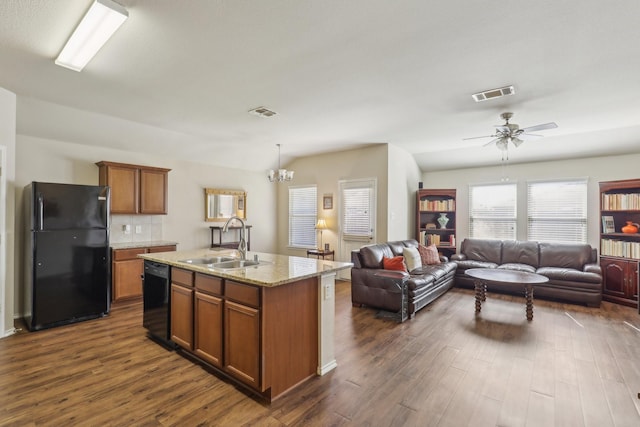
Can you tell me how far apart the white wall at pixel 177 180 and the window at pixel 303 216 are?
530mm

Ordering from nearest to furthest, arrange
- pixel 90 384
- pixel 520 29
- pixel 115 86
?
pixel 520 29 → pixel 90 384 → pixel 115 86

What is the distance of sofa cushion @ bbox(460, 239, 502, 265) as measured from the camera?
6.05 metres

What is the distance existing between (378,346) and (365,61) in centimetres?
275

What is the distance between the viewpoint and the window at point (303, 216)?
7137 millimetres

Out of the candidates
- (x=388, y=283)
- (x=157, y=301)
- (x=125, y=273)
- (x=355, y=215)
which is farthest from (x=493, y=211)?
(x=125, y=273)

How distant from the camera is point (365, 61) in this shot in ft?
8.80

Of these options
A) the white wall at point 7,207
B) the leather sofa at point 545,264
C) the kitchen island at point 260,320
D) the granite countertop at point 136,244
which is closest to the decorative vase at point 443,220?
the leather sofa at point 545,264

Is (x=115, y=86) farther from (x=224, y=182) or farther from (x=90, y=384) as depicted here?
(x=224, y=182)

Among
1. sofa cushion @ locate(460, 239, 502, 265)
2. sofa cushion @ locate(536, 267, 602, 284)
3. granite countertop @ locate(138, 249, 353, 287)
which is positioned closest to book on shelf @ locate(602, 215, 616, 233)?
sofa cushion @ locate(536, 267, 602, 284)

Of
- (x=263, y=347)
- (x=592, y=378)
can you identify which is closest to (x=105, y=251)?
(x=263, y=347)

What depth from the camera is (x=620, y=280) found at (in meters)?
4.83

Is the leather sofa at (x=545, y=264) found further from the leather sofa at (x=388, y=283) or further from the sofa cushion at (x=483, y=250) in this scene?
the leather sofa at (x=388, y=283)

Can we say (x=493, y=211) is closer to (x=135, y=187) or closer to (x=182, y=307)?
(x=182, y=307)

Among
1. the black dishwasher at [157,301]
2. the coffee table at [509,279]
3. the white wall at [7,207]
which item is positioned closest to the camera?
the black dishwasher at [157,301]
